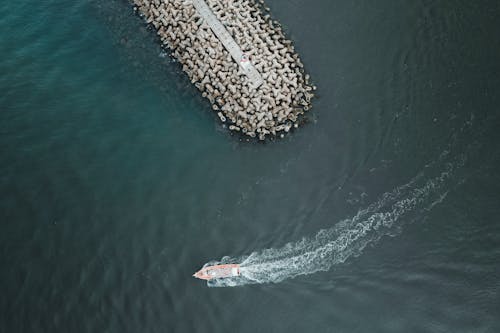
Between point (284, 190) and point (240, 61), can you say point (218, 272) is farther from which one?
point (240, 61)

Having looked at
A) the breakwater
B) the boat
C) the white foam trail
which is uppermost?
the breakwater

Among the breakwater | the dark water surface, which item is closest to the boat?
the dark water surface

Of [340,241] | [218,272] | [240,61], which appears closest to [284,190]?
[340,241]

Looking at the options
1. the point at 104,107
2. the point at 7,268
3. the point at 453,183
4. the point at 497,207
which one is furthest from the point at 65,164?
the point at 497,207

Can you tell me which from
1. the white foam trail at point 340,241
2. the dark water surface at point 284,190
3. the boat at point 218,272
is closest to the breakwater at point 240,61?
the dark water surface at point 284,190

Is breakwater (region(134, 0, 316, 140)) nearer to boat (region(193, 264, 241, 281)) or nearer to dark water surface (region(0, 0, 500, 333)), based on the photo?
dark water surface (region(0, 0, 500, 333))

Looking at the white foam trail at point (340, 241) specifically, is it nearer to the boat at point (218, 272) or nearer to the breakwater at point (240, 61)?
the boat at point (218, 272)

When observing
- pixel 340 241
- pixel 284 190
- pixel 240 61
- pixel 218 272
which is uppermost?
pixel 240 61
